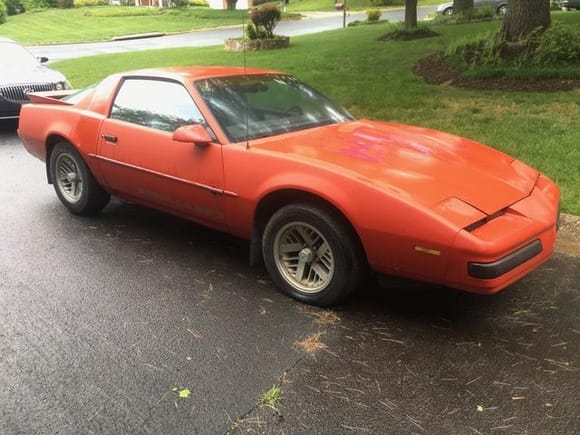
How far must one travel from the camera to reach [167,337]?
3379mm

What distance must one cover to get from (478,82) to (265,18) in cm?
948

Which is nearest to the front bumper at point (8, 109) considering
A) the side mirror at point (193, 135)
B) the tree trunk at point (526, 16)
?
the side mirror at point (193, 135)

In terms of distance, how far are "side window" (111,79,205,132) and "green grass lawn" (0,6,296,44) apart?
89.9 ft

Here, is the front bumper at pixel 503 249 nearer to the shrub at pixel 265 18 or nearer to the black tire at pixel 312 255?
the black tire at pixel 312 255

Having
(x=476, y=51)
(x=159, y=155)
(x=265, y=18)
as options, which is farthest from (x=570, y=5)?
(x=159, y=155)

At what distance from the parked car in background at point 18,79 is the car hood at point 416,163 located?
6496 millimetres

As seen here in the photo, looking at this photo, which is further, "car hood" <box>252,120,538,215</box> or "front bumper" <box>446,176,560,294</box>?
"car hood" <box>252,120,538,215</box>

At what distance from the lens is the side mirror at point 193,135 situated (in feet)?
12.8

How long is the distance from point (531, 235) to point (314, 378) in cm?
140

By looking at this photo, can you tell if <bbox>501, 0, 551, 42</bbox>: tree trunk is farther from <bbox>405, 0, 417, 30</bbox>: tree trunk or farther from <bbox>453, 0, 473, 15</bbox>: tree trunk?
<bbox>453, 0, 473, 15</bbox>: tree trunk

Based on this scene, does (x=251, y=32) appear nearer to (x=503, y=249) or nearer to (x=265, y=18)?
(x=265, y=18)

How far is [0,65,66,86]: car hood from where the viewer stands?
9450 mm

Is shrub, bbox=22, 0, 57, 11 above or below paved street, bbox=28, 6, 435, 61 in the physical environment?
above

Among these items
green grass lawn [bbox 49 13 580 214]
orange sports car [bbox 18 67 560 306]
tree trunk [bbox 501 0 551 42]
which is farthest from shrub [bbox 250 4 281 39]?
orange sports car [bbox 18 67 560 306]
